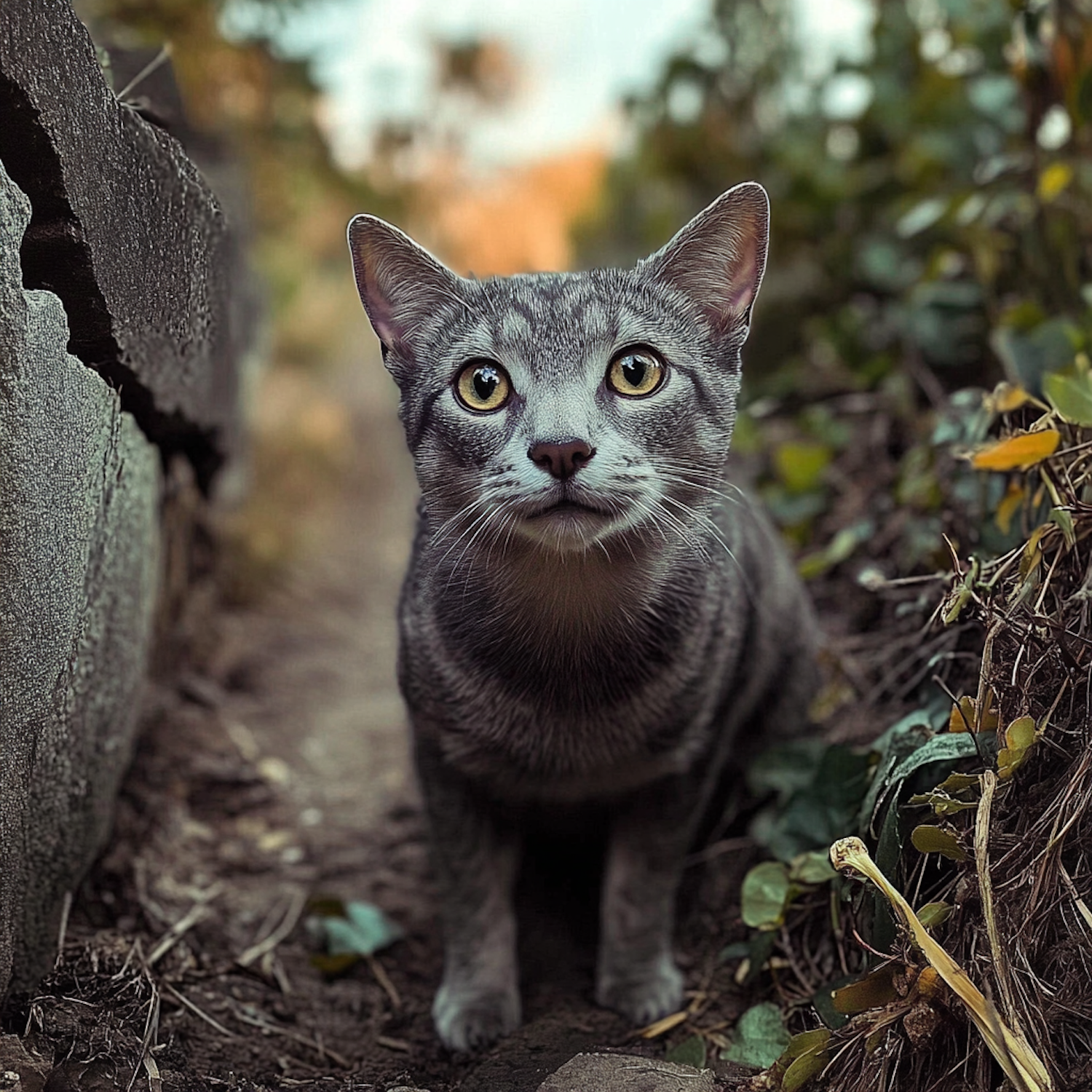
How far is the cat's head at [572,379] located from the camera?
1832mm

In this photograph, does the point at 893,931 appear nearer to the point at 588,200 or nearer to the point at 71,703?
the point at 71,703

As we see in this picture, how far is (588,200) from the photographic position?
7316 mm

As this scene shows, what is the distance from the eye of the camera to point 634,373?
2018 mm

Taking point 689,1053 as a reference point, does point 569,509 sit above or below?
above

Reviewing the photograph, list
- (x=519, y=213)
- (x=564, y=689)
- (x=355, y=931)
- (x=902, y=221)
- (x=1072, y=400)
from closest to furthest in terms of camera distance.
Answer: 1. (x=1072, y=400)
2. (x=564, y=689)
3. (x=355, y=931)
4. (x=902, y=221)
5. (x=519, y=213)

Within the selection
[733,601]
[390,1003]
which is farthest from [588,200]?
[390,1003]

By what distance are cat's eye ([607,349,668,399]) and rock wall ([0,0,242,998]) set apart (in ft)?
2.59

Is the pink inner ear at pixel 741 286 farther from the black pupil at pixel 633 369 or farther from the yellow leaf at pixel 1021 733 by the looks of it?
the yellow leaf at pixel 1021 733

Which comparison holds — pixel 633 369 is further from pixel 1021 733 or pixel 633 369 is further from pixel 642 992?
pixel 642 992

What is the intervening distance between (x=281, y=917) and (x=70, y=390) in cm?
137

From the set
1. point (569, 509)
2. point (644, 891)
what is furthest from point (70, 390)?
point (644, 891)

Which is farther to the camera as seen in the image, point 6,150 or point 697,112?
point 697,112

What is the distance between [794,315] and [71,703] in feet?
11.4

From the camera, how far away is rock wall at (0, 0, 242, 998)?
158cm
